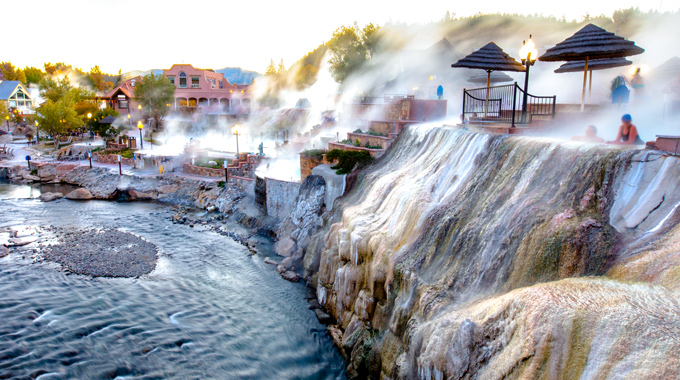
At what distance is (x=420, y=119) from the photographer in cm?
2503

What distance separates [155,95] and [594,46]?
52.7 meters

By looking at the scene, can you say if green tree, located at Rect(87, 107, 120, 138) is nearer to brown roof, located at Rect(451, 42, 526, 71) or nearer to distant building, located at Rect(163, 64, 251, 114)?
→ distant building, located at Rect(163, 64, 251, 114)

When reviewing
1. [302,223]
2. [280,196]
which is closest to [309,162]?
[280,196]

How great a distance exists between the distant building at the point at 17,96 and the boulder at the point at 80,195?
168 feet

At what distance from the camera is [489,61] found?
683 inches

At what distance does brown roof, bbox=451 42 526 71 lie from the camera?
17375 mm

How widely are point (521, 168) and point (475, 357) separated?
5.80 metres

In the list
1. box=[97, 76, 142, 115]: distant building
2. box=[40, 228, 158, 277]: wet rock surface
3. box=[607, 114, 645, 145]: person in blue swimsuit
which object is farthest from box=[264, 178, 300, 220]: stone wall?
box=[97, 76, 142, 115]: distant building

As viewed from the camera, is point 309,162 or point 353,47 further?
point 353,47

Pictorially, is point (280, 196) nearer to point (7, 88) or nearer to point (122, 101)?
point (122, 101)

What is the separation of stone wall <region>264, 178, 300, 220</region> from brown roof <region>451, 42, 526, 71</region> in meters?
11.2

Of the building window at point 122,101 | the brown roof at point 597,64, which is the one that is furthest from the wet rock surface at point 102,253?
the building window at point 122,101

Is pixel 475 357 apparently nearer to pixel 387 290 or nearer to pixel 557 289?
pixel 557 289

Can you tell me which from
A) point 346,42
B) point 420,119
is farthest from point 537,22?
point 420,119
